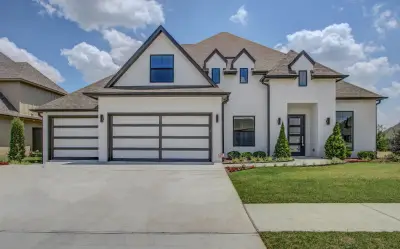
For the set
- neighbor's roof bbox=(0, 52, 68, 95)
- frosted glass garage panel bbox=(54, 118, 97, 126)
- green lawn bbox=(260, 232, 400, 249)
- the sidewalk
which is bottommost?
the sidewalk

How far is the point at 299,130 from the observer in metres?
17.4

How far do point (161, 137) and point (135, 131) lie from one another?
1.33 meters

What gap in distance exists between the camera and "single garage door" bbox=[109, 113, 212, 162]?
13.7m

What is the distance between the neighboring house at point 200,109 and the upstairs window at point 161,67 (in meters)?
0.05

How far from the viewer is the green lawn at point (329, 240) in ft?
13.3

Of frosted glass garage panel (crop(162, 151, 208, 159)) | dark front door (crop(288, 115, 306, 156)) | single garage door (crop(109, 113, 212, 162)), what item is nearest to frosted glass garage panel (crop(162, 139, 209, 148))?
single garage door (crop(109, 113, 212, 162))

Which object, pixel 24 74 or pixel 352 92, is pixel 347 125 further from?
pixel 24 74

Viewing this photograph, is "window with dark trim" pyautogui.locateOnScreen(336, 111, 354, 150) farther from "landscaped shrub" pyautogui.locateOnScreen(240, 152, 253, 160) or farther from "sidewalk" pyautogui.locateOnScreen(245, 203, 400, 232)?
"sidewalk" pyautogui.locateOnScreen(245, 203, 400, 232)

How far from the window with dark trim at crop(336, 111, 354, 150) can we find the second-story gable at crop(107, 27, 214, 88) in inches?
364

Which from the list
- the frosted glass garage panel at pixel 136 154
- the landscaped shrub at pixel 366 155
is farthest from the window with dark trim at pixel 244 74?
the landscaped shrub at pixel 366 155

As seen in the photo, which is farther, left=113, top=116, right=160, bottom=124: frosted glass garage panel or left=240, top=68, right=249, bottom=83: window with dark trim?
left=240, top=68, right=249, bottom=83: window with dark trim

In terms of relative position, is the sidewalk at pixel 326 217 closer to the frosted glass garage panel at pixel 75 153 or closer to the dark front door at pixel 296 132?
the frosted glass garage panel at pixel 75 153

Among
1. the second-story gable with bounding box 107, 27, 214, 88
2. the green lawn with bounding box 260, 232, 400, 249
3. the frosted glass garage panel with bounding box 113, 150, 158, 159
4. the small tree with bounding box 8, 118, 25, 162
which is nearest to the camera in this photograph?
the green lawn with bounding box 260, 232, 400, 249

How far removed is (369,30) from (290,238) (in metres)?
14.4
